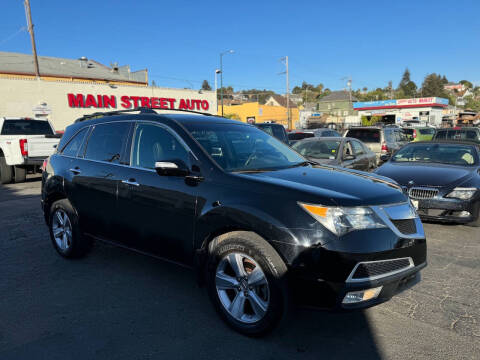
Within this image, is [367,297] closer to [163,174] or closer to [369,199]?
[369,199]

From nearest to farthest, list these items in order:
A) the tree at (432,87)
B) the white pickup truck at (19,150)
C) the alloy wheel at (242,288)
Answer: the alloy wheel at (242,288) < the white pickup truck at (19,150) < the tree at (432,87)

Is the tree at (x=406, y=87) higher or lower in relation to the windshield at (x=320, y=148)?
higher

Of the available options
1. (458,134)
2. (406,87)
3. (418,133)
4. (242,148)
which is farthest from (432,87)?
(242,148)

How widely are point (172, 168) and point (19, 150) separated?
379 inches

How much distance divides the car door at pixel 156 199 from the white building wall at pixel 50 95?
20.6 meters

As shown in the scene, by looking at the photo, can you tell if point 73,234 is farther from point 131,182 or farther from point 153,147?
point 153,147

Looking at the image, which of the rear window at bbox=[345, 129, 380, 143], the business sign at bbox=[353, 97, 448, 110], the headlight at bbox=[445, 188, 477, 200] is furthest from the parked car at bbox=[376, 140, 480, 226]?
the business sign at bbox=[353, 97, 448, 110]

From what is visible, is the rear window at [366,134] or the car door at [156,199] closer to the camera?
the car door at [156,199]

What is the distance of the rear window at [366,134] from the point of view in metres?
13.0

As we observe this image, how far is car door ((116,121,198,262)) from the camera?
3207 millimetres

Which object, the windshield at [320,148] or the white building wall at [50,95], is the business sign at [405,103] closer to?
the white building wall at [50,95]

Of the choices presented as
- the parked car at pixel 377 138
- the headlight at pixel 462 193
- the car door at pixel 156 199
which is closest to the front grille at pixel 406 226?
the car door at pixel 156 199

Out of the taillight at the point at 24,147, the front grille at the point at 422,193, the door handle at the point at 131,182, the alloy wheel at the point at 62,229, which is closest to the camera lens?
the door handle at the point at 131,182

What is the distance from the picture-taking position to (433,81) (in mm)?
134250
